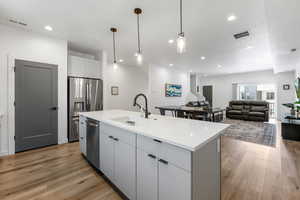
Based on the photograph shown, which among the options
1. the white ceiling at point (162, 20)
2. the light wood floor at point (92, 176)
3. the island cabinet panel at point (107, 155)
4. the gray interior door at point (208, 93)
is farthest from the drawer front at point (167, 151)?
the gray interior door at point (208, 93)

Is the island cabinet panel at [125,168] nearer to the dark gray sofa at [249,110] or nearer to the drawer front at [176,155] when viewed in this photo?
the drawer front at [176,155]

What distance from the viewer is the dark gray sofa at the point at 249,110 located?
621 centimetres

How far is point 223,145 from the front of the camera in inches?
131

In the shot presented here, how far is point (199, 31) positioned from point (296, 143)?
3.86m

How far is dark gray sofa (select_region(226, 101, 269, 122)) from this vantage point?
6215 millimetres

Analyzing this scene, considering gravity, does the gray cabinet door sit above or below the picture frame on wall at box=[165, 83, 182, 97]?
below

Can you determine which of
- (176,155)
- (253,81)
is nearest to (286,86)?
(253,81)

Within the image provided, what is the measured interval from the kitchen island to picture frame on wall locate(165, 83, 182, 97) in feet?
18.0

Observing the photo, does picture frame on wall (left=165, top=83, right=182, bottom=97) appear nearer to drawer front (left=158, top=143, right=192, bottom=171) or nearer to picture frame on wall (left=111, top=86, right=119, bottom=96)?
picture frame on wall (left=111, top=86, right=119, bottom=96)

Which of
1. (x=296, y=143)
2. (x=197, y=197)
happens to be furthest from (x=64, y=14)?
(x=296, y=143)

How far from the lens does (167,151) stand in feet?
3.59

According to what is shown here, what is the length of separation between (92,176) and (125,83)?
15.3ft

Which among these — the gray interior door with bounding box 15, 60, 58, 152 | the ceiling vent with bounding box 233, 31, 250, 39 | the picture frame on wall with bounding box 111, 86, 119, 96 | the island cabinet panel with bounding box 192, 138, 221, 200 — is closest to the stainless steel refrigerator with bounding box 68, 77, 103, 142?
the gray interior door with bounding box 15, 60, 58, 152

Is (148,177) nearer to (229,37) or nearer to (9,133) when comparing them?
(9,133)
